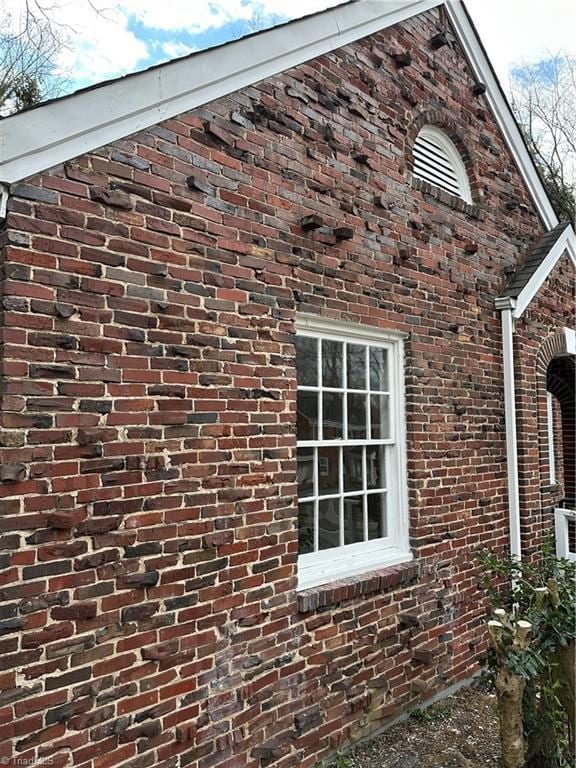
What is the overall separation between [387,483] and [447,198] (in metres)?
2.94

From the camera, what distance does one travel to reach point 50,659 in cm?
267

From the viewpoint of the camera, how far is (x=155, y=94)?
328 cm

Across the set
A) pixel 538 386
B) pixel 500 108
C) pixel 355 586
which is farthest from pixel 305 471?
pixel 500 108

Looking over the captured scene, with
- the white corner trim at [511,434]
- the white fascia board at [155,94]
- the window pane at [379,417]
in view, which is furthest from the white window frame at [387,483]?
the white corner trim at [511,434]

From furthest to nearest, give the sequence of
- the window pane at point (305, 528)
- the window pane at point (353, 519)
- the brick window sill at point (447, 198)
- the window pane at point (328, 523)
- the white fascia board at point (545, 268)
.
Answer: the white fascia board at point (545, 268) → the brick window sill at point (447, 198) → the window pane at point (353, 519) → the window pane at point (328, 523) → the window pane at point (305, 528)

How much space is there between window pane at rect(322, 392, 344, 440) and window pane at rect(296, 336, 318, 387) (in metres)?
0.19

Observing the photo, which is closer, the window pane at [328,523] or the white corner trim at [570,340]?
the window pane at [328,523]

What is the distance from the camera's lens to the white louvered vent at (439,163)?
559 cm

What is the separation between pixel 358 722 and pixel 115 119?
440 centimetres

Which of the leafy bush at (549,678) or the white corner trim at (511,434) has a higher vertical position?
the white corner trim at (511,434)

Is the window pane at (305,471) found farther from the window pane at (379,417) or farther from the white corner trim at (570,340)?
the white corner trim at (570,340)

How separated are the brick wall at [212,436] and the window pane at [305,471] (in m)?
0.26

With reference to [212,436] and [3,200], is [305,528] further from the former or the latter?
[3,200]

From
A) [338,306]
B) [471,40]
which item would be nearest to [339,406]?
[338,306]
